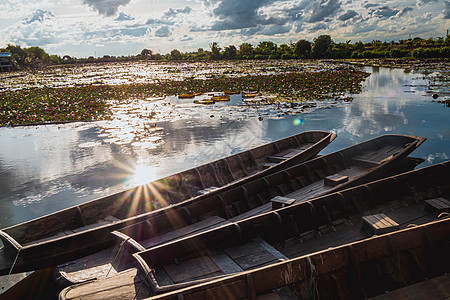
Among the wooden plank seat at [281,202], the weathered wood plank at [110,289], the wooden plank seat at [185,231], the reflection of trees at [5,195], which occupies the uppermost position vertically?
the weathered wood plank at [110,289]

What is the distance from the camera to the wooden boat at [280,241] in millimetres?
4609

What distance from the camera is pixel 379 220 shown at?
22.0 feet

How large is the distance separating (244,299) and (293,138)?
30.6 feet

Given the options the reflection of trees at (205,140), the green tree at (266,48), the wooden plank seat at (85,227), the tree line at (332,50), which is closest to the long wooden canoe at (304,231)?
the wooden plank seat at (85,227)

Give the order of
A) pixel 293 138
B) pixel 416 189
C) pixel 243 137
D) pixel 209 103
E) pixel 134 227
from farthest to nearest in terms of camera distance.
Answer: pixel 209 103
pixel 243 137
pixel 293 138
pixel 416 189
pixel 134 227

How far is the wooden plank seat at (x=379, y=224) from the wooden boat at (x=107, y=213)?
328cm

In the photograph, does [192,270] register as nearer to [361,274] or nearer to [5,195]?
[361,274]

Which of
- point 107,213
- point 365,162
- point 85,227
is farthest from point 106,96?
point 365,162

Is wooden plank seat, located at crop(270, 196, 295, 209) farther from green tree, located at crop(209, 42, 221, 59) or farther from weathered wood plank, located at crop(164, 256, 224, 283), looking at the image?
green tree, located at crop(209, 42, 221, 59)

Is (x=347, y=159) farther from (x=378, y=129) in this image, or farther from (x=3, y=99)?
(x=3, y=99)

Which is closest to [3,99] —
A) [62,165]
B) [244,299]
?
[62,165]

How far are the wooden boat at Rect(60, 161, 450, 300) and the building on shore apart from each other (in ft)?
400

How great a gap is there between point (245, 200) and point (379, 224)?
128 inches

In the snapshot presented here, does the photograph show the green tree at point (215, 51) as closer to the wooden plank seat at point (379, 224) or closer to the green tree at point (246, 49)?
the green tree at point (246, 49)
